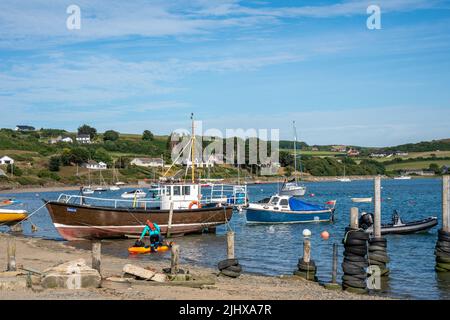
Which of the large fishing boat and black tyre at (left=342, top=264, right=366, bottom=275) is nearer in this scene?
black tyre at (left=342, top=264, right=366, bottom=275)

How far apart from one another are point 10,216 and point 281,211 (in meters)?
20.5

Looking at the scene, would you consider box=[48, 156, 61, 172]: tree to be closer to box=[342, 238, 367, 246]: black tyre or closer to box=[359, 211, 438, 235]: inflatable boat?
box=[359, 211, 438, 235]: inflatable boat

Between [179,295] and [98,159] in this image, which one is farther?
[98,159]

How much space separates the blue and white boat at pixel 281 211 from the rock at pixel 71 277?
102 ft

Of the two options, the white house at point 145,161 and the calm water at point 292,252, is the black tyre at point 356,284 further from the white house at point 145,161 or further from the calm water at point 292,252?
the white house at point 145,161

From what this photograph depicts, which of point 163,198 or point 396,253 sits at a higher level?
point 163,198

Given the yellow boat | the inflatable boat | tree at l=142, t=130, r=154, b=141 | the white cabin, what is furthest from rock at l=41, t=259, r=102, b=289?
tree at l=142, t=130, r=154, b=141

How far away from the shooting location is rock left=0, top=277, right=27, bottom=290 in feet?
55.5

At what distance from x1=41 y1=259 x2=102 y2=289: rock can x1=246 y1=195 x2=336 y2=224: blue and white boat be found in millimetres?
30949

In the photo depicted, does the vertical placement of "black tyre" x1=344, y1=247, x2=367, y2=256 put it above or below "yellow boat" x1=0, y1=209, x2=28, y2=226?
above
